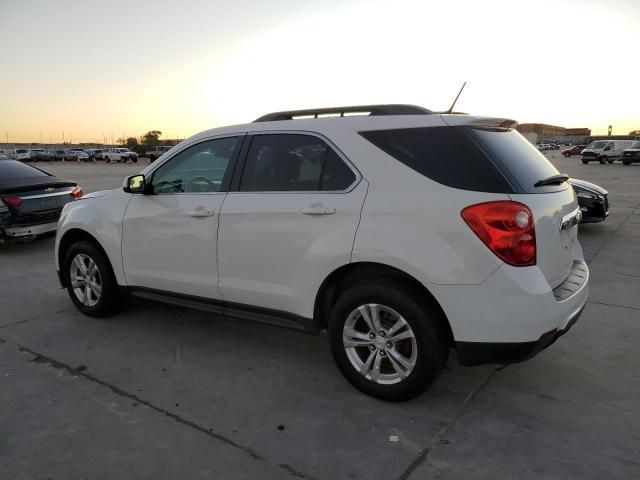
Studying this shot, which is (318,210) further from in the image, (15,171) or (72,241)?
(15,171)

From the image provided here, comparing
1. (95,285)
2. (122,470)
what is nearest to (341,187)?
(122,470)

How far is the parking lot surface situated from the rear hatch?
0.88 metres

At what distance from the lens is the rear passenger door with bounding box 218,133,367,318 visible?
3.08 metres

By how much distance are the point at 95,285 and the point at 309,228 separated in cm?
260

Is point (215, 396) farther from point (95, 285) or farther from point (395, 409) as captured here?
point (95, 285)

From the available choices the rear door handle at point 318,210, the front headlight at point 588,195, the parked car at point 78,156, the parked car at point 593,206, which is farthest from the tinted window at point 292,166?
the parked car at point 78,156

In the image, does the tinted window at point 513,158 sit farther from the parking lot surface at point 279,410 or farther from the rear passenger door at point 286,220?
the parking lot surface at point 279,410

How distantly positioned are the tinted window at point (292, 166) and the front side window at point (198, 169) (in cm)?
25

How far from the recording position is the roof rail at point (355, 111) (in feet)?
10.4

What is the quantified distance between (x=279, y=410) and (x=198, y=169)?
6.72ft

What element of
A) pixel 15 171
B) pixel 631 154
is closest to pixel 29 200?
pixel 15 171

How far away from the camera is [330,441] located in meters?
2.70

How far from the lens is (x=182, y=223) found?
3828mm

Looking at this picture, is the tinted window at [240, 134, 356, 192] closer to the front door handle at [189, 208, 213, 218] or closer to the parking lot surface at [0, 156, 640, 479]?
the front door handle at [189, 208, 213, 218]
